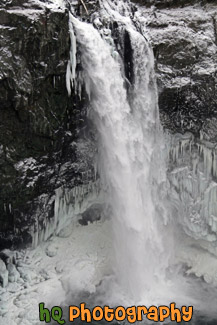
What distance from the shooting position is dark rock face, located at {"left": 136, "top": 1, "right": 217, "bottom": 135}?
7.12m

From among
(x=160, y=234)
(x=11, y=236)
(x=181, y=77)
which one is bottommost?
(x=160, y=234)

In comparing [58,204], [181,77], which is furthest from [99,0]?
[58,204]

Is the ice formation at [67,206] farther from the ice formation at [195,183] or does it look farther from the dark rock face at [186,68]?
the dark rock face at [186,68]

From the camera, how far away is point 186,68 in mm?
7238

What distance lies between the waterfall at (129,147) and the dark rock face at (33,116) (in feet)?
1.76

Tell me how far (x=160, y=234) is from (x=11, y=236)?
338 cm

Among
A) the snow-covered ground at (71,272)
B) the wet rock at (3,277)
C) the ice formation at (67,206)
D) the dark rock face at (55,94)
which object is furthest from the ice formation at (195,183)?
the wet rock at (3,277)

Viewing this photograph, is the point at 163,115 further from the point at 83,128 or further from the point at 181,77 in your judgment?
the point at 83,128

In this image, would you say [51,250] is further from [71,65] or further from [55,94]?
[71,65]

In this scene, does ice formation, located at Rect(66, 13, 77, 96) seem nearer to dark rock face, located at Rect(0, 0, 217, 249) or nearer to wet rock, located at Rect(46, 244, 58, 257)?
dark rock face, located at Rect(0, 0, 217, 249)

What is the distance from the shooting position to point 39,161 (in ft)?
21.2

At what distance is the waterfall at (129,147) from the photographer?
21.5 ft

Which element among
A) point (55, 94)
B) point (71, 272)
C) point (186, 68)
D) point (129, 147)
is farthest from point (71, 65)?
point (71, 272)

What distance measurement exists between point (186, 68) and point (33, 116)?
3.62 m
